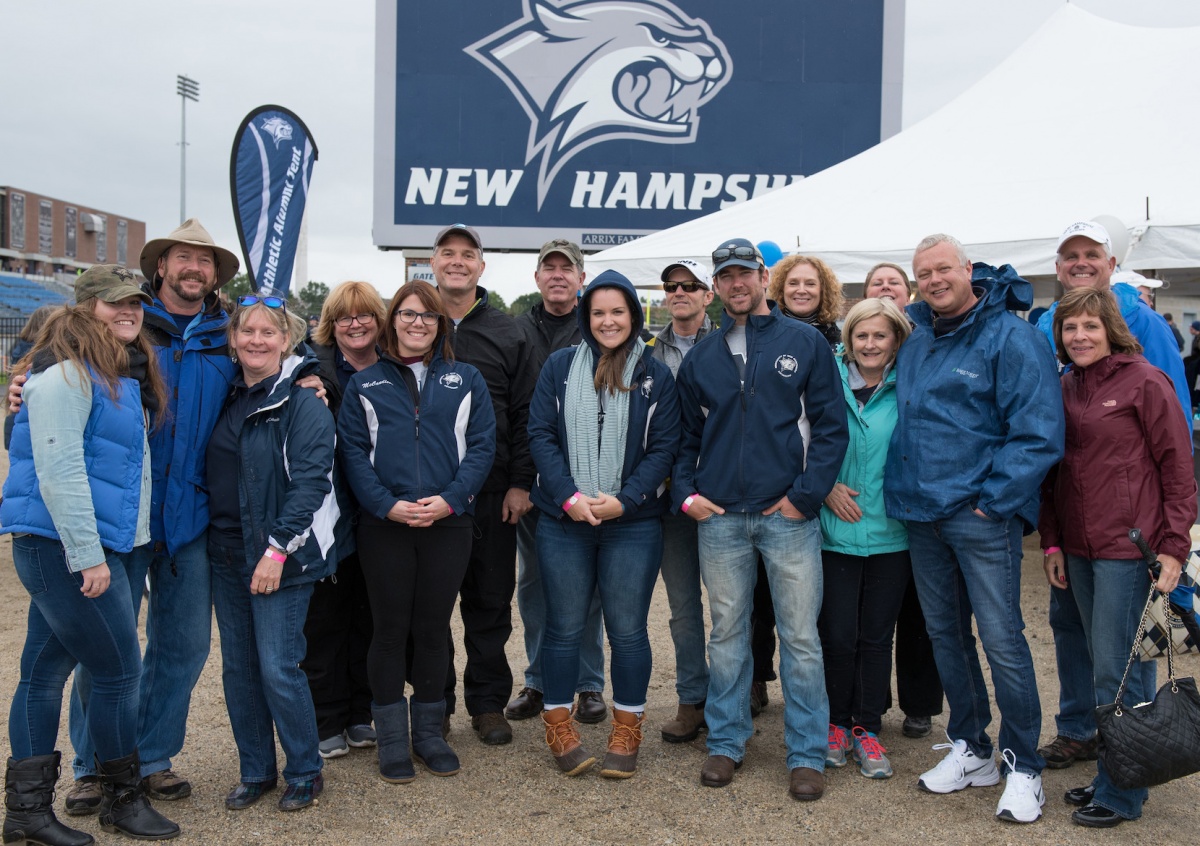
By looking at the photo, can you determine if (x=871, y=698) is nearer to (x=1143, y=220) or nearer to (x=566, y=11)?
(x=1143, y=220)

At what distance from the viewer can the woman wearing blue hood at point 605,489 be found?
11.9ft

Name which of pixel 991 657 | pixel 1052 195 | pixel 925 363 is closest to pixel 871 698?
pixel 991 657

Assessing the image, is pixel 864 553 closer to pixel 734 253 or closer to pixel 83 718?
pixel 734 253

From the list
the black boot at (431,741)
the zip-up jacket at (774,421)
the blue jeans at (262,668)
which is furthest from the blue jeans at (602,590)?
the blue jeans at (262,668)

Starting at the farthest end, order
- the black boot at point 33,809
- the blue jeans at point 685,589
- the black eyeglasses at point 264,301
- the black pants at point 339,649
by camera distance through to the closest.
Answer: the blue jeans at point 685,589 → the black pants at point 339,649 → the black eyeglasses at point 264,301 → the black boot at point 33,809

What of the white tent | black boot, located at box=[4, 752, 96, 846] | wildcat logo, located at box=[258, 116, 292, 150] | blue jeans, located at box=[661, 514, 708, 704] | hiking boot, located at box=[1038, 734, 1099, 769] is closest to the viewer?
black boot, located at box=[4, 752, 96, 846]

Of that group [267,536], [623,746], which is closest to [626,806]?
[623,746]

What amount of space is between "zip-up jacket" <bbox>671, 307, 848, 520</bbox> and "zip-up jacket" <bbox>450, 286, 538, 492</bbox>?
902 millimetres

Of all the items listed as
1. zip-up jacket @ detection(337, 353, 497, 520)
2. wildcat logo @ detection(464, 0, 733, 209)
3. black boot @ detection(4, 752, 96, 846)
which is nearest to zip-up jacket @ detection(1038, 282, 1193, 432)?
zip-up jacket @ detection(337, 353, 497, 520)

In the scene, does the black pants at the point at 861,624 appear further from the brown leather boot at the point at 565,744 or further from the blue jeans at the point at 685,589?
the brown leather boot at the point at 565,744

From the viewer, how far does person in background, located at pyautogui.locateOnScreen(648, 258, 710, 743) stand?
399 centimetres

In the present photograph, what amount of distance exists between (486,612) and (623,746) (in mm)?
867

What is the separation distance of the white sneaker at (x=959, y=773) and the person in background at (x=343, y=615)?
225cm

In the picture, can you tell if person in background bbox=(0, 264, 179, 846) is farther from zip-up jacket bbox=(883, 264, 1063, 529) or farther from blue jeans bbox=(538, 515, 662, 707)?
zip-up jacket bbox=(883, 264, 1063, 529)
